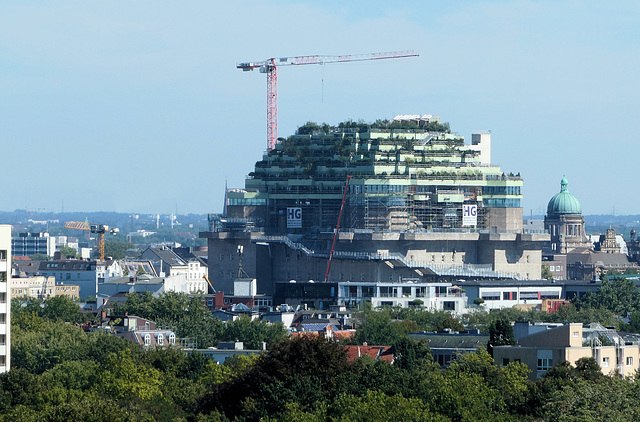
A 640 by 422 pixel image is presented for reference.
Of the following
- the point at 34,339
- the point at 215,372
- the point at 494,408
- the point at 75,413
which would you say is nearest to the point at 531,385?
the point at 494,408

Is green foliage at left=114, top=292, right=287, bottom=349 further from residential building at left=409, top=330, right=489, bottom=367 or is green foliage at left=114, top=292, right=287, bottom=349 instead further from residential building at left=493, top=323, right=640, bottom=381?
residential building at left=493, top=323, right=640, bottom=381

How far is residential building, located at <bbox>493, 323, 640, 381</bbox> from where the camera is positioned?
127688 mm

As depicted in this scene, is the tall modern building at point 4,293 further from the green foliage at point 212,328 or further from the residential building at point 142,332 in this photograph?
the green foliage at point 212,328

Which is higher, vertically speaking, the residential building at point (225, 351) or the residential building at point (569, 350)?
the residential building at point (569, 350)

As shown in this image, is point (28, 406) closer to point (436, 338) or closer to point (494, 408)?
point (494, 408)

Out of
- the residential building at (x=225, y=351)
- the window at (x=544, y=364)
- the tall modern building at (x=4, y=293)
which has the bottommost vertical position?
the residential building at (x=225, y=351)

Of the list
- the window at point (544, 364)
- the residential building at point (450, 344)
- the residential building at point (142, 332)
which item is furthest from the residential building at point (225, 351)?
the window at point (544, 364)

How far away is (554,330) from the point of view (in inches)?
5113

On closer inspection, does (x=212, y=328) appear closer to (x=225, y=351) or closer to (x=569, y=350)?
(x=225, y=351)

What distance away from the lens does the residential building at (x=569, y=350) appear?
127688mm

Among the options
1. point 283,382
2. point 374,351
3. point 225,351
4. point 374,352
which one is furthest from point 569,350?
point 225,351

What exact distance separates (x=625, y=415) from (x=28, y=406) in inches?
1344

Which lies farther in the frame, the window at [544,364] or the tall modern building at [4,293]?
the tall modern building at [4,293]

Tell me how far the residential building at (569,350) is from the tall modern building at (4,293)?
3185cm
